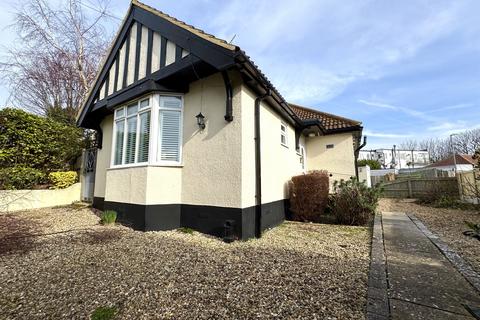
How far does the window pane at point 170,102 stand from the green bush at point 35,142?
7570mm

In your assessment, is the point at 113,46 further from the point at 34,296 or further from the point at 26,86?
the point at 26,86

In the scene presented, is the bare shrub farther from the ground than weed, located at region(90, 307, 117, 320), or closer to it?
farther from the ground

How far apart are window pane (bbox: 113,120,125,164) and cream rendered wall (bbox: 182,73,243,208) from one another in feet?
8.47

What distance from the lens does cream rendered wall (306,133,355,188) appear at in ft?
36.9

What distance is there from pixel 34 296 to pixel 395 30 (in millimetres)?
10800

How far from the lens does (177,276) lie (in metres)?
3.48

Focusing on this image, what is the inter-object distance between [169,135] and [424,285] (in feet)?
21.2

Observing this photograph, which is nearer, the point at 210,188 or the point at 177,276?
the point at 177,276

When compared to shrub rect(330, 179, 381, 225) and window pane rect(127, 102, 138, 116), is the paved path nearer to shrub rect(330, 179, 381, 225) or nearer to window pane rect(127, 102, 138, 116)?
shrub rect(330, 179, 381, 225)

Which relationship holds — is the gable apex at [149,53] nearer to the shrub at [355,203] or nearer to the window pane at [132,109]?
the window pane at [132,109]

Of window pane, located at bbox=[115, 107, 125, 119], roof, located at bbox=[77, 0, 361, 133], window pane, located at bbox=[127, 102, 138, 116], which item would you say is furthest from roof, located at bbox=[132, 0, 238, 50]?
window pane, located at bbox=[115, 107, 125, 119]

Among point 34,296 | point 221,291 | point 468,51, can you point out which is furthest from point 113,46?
point 468,51

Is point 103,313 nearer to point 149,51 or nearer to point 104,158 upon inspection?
point 149,51

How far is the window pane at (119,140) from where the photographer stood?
297 inches
